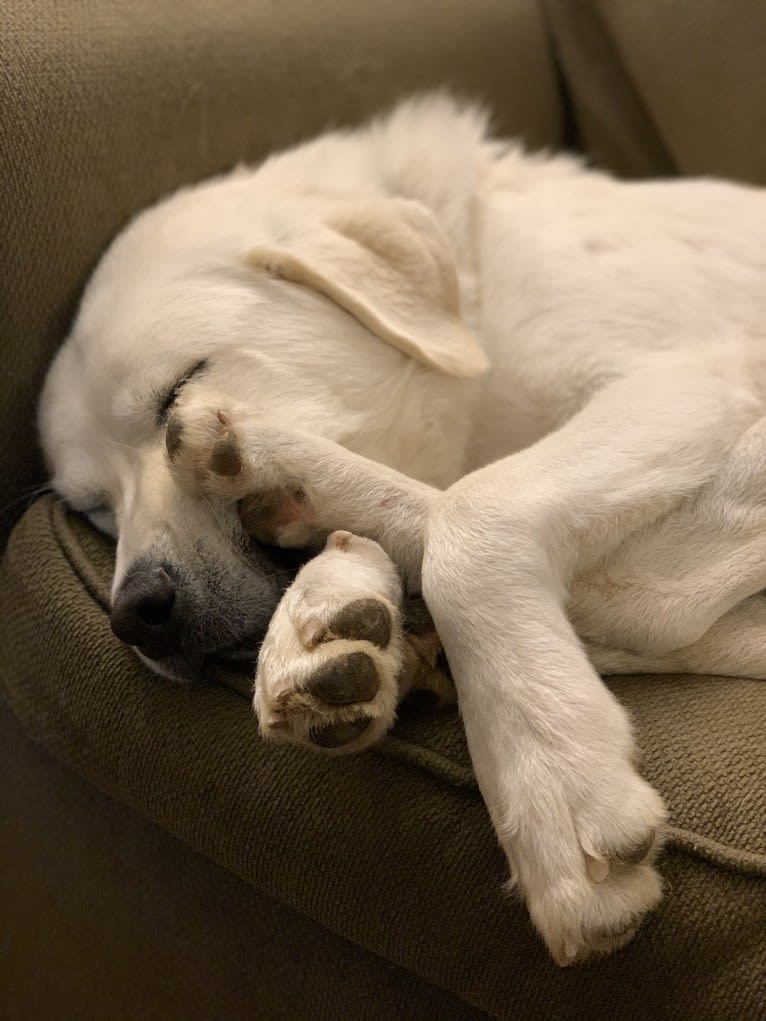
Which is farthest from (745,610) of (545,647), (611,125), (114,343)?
(611,125)

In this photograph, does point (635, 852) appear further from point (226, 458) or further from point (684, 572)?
point (226, 458)

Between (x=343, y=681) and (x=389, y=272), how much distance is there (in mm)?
842

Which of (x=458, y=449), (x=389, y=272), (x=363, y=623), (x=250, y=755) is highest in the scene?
(x=389, y=272)

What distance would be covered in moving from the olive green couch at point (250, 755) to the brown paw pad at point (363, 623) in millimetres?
136

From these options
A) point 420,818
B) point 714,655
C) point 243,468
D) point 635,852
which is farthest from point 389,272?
point 635,852

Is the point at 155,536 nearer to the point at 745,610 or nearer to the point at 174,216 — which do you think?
the point at 174,216

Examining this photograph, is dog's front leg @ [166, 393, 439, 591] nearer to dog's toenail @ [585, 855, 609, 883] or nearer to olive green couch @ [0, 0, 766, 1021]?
olive green couch @ [0, 0, 766, 1021]

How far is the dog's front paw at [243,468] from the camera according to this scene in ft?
4.02

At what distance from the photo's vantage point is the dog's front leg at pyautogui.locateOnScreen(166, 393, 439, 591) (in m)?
1.24

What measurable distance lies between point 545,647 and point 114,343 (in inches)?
33.0

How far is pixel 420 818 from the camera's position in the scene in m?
1.05

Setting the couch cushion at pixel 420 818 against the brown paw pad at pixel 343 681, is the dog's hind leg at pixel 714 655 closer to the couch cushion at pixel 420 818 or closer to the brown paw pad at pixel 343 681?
→ the couch cushion at pixel 420 818

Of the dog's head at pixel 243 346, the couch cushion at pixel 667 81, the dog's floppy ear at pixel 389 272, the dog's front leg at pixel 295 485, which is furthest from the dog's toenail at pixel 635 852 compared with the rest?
the couch cushion at pixel 667 81

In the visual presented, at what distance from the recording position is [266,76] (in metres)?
1.83
